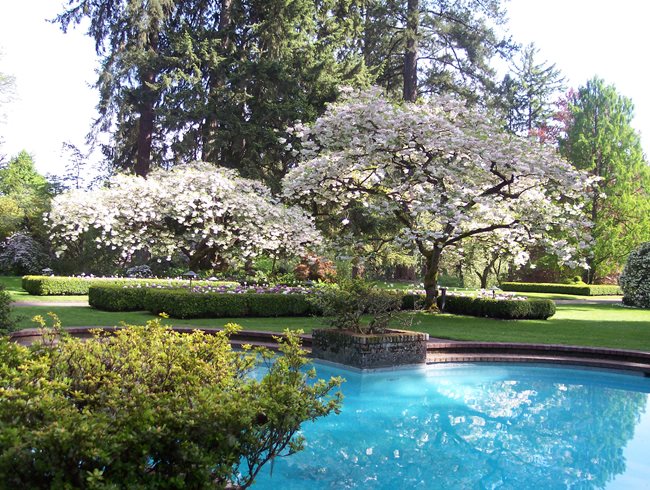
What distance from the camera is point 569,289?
31906 mm

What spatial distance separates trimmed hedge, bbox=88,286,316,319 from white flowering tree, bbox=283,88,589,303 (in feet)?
10.6

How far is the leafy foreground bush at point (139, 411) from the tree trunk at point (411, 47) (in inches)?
913

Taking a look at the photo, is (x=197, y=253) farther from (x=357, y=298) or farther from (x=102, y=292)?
(x=357, y=298)

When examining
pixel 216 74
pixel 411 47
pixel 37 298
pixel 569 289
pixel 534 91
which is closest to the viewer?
pixel 37 298

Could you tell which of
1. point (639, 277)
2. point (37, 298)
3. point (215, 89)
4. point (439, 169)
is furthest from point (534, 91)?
point (37, 298)

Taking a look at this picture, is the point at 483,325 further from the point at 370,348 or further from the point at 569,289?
the point at 569,289

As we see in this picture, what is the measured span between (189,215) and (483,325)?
11.0 metres

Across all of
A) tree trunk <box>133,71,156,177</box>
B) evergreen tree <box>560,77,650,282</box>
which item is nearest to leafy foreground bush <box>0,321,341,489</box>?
tree trunk <box>133,71,156,177</box>

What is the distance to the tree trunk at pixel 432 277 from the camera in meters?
16.2

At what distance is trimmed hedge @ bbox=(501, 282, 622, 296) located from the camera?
103ft

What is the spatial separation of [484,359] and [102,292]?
→ 10.3 metres

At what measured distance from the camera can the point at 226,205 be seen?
1841cm

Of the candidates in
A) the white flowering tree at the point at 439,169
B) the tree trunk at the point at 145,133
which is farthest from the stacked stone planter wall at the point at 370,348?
the tree trunk at the point at 145,133

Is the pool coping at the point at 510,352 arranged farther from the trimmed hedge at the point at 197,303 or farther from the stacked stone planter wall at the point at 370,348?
the trimmed hedge at the point at 197,303
